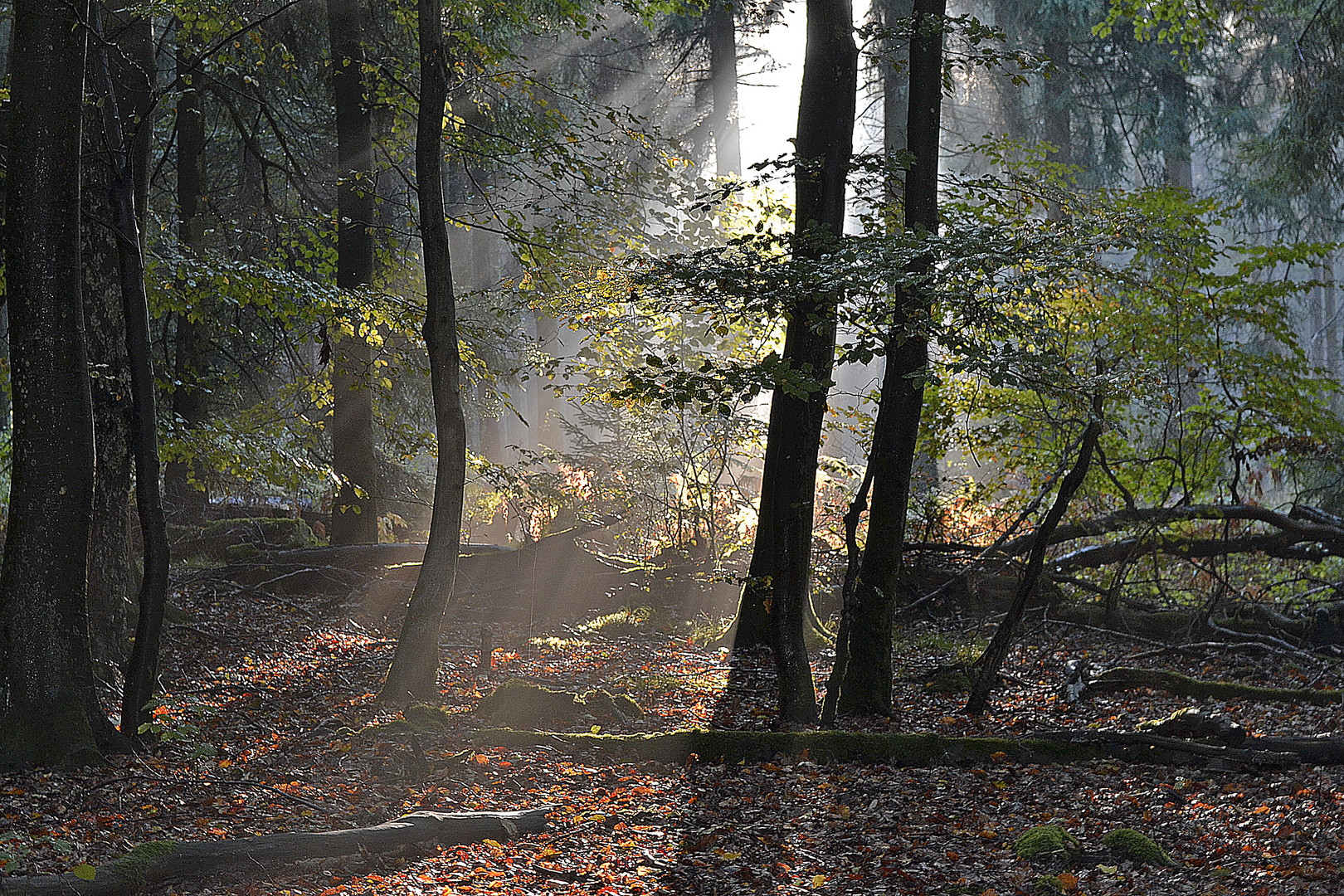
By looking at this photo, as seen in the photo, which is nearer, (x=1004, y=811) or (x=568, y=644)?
(x=1004, y=811)

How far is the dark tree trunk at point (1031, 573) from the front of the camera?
664 cm

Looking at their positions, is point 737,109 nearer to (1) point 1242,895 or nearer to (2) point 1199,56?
(2) point 1199,56

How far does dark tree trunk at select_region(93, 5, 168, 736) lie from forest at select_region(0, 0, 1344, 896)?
1.1 inches

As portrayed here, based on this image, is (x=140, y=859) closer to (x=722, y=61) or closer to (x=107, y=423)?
(x=107, y=423)

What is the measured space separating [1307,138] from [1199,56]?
6.83 m

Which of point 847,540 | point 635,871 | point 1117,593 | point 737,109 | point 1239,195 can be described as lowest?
point 635,871

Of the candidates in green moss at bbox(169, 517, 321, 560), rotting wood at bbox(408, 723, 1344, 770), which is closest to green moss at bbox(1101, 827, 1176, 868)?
rotting wood at bbox(408, 723, 1344, 770)

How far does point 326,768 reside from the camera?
5.84 metres

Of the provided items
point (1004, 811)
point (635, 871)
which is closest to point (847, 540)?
point (1004, 811)

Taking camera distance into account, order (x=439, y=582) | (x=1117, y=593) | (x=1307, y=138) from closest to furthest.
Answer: (x=439, y=582), (x=1117, y=593), (x=1307, y=138)

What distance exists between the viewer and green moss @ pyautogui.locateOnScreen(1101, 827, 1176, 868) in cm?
450

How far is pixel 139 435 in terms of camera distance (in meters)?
5.42

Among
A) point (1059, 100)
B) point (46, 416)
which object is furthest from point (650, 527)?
point (1059, 100)

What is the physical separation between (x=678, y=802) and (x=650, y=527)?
7.98 meters
